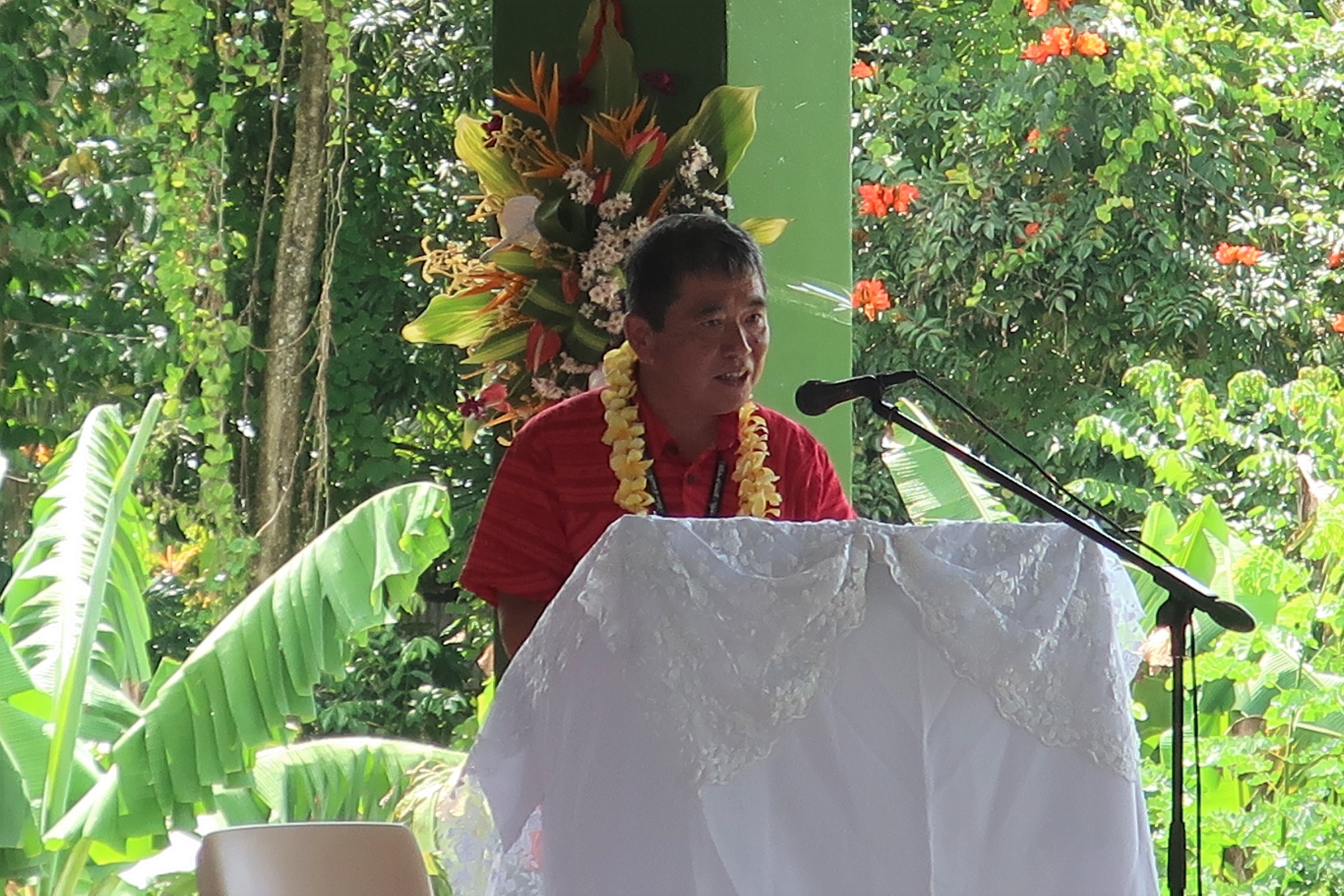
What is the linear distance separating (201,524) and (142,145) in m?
1.24

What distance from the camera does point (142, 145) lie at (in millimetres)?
5832

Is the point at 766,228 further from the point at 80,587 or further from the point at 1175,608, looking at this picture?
the point at 80,587

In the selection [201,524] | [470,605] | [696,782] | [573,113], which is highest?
[573,113]

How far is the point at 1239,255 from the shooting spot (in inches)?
227

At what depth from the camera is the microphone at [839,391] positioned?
1.84 meters

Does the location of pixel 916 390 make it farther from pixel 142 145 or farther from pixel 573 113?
pixel 573 113

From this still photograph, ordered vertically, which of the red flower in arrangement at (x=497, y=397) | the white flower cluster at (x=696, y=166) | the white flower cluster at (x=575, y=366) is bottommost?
the red flower in arrangement at (x=497, y=397)

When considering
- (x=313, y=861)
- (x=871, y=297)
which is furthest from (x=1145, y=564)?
(x=871, y=297)

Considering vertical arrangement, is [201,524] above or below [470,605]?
above

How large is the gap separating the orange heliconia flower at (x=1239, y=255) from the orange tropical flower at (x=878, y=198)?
3.51ft

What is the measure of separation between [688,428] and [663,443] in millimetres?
41

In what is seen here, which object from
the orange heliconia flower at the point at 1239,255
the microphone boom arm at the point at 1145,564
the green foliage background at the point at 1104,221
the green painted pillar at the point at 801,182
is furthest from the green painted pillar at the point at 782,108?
the orange heliconia flower at the point at 1239,255

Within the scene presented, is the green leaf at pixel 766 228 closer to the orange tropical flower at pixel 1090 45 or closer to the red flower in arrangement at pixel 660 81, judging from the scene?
the red flower in arrangement at pixel 660 81

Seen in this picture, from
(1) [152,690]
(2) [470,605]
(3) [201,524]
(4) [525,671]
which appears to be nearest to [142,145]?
(3) [201,524]
